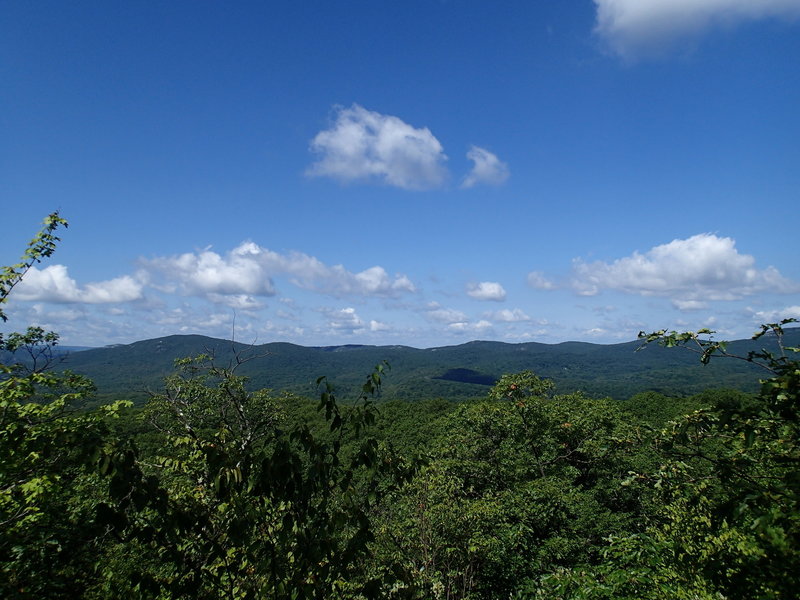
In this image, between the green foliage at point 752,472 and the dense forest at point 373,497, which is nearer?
the dense forest at point 373,497

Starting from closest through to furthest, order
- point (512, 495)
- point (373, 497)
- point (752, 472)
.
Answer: point (373, 497), point (752, 472), point (512, 495)

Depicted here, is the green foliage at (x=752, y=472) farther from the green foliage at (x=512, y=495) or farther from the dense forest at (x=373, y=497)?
the green foliage at (x=512, y=495)

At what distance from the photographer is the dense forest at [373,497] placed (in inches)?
113

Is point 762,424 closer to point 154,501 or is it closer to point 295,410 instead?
point 154,501

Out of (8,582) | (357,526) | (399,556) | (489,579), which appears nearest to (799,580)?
(357,526)

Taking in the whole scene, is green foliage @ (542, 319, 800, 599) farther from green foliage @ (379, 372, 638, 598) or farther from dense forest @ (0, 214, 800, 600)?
green foliage @ (379, 372, 638, 598)

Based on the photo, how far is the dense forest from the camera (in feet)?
9.46

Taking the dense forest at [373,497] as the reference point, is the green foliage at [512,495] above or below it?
below

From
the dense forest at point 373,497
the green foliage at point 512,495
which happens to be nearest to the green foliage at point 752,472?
the dense forest at point 373,497

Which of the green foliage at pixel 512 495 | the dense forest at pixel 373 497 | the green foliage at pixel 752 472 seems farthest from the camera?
the green foliage at pixel 512 495

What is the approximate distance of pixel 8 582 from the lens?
3.77 m

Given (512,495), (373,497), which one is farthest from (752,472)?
(512,495)

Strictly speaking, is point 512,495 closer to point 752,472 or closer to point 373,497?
point 752,472

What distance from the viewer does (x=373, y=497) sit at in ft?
11.9
